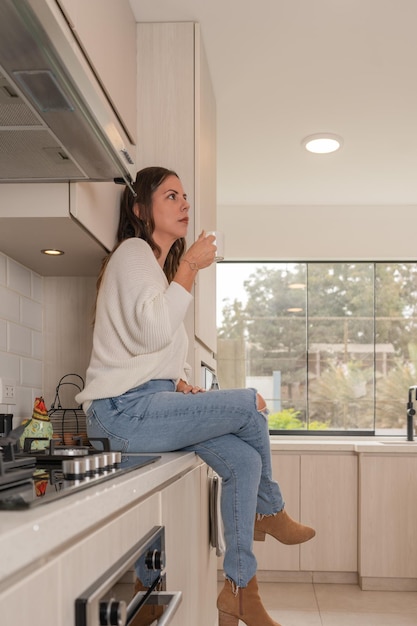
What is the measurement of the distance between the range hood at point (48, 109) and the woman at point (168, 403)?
31 centimetres

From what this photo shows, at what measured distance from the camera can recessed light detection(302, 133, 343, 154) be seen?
4.01 meters

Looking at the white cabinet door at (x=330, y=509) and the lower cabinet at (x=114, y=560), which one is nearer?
the lower cabinet at (x=114, y=560)

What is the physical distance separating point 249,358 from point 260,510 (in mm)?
3203

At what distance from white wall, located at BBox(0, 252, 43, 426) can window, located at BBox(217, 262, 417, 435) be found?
2864 mm

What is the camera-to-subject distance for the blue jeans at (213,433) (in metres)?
1.90

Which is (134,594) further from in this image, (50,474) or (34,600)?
(34,600)

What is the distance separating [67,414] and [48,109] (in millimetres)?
1540

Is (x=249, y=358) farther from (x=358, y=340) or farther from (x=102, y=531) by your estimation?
(x=102, y=531)

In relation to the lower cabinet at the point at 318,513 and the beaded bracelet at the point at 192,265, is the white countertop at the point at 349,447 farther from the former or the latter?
the beaded bracelet at the point at 192,265

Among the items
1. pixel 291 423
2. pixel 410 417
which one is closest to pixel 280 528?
pixel 410 417

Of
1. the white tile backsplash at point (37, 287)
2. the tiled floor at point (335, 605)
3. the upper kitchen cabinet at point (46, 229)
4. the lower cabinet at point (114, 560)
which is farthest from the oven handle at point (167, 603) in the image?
the tiled floor at point (335, 605)

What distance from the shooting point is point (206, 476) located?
8.68 ft

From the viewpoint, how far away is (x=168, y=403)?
75.7 inches

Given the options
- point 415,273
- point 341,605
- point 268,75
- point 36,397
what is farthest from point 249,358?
point 36,397
